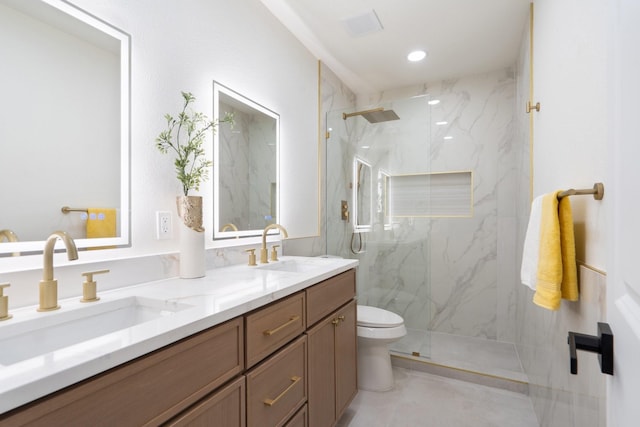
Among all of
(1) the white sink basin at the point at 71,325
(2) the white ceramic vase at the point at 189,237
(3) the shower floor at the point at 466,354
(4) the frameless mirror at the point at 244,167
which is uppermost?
(4) the frameless mirror at the point at 244,167

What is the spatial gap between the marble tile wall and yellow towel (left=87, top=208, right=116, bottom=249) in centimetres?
179

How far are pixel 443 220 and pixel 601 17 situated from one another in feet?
7.62

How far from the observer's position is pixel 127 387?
0.63 metres

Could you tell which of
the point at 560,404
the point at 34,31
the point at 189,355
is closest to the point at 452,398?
the point at 560,404

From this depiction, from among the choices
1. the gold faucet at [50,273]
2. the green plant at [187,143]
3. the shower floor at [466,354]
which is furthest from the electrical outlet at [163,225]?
the shower floor at [466,354]

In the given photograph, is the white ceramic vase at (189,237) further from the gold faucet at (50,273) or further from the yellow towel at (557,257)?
the yellow towel at (557,257)

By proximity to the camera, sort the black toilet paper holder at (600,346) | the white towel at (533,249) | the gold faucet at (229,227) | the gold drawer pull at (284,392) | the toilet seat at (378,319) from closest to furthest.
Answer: the black toilet paper holder at (600,346)
the gold drawer pull at (284,392)
the white towel at (533,249)
the gold faucet at (229,227)
the toilet seat at (378,319)

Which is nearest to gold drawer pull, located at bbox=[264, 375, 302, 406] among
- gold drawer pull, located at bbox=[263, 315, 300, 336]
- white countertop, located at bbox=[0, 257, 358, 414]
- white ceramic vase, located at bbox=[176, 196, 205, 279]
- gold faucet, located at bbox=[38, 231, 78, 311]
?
gold drawer pull, located at bbox=[263, 315, 300, 336]

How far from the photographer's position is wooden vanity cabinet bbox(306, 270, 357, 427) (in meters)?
1.37

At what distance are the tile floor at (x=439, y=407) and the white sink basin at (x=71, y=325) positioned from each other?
53.2 inches

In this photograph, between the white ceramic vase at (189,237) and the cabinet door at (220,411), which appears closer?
the cabinet door at (220,411)

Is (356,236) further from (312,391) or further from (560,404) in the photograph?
(560,404)

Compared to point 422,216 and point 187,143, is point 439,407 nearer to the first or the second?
point 422,216

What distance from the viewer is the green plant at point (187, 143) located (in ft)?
4.33
